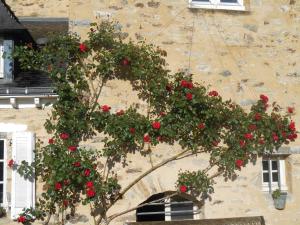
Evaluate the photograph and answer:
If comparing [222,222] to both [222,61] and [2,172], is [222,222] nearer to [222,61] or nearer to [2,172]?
[222,61]

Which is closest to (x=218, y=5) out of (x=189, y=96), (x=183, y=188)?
(x=189, y=96)

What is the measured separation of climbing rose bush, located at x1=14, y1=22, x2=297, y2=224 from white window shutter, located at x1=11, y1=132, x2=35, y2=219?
0.41 ft

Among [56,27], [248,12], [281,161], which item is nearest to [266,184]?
[281,161]

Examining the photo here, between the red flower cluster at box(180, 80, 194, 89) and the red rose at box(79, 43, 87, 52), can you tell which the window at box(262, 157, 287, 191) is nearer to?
the red flower cluster at box(180, 80, 194, 89)

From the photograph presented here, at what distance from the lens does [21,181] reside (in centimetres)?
712

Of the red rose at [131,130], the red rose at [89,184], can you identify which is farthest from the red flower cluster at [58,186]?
the red rose at [131,130]

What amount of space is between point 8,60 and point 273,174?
16.3ft

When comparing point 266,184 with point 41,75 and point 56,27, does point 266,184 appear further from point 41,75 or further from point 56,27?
point 56,27

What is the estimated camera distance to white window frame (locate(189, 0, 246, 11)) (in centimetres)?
829

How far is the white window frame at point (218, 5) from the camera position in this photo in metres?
8.29

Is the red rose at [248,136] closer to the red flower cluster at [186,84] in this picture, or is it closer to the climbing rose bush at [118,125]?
the climbing rose bush at [118,125]

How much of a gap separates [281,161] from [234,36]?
2.36 m

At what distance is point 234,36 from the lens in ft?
27.3

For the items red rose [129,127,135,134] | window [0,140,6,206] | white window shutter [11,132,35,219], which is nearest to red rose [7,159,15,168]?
white window shutter [11,132,35,219]
